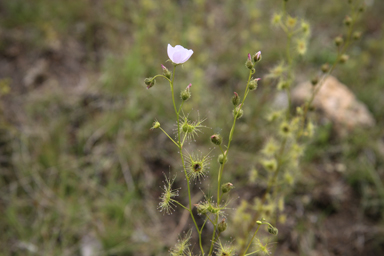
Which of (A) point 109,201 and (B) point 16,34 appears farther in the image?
(B) point 16,34

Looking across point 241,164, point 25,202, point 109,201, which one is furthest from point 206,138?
point 25,202

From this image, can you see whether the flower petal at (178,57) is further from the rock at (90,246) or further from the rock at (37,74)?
the rock at (37,74)

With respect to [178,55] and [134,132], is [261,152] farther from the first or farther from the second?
[134,132]

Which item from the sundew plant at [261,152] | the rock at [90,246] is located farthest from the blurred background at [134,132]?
the sundew plant at [261,152]

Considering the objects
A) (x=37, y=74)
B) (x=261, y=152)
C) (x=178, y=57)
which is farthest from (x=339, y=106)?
(x=37, y=74)

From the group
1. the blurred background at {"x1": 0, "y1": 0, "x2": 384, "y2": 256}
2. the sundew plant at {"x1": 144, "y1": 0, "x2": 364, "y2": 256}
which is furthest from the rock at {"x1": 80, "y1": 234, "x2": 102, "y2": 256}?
the sundew plant at {"x1": 144, "y1": 0, "x2": 364, "y2": 256}

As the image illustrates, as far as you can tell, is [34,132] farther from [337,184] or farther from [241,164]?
[337,184]

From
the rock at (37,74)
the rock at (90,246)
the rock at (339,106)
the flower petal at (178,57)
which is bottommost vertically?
the rock at (90,246)
